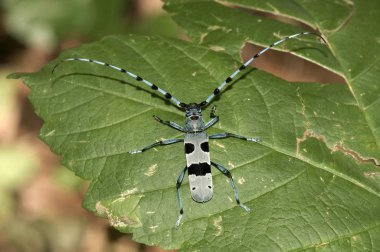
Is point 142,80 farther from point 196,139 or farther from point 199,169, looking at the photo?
point 199,169

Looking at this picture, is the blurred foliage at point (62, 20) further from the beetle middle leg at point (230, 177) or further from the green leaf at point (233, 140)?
the beetle middle leg at point (230, 177)

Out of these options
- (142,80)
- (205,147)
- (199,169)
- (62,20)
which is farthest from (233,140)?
(62,20)

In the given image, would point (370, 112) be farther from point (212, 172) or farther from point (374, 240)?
point (212, 172)

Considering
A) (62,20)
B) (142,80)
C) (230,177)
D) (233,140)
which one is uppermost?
(62,20)

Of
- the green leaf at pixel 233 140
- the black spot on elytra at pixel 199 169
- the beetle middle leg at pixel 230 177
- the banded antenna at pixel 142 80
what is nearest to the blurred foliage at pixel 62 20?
the green leaf at pixel 233 140

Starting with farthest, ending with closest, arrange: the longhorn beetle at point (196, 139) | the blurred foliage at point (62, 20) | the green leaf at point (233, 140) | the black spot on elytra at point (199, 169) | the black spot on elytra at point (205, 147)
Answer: the blurred foliage at point (62, 20)
the black spot on elytra at point (205, 147)
the black spot on elytra at point (199, 169)
the longhorn beetle at point (196, 139)
the green leaf at point (233, 140)

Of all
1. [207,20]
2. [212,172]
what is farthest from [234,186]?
[207,20]

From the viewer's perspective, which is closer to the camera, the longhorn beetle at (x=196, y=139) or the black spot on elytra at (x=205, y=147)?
the longhorn beetle at (x=196, y=139)

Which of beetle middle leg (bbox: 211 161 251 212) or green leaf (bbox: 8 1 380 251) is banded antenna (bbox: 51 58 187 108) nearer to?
green leaf (bbox: 8 1 380 251)
